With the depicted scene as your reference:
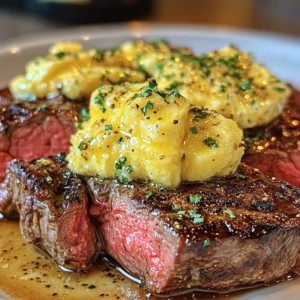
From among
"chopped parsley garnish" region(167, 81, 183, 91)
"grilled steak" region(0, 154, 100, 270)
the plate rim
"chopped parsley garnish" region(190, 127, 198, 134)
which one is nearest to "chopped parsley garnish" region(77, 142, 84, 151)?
"grilled steak" region(0, 154, 100, 270)

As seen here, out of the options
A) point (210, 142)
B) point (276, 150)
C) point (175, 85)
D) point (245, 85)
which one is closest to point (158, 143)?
point (210, 142)

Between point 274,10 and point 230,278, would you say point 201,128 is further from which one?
point 274,10

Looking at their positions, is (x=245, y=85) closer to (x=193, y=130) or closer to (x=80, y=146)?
(x=193, y=130)

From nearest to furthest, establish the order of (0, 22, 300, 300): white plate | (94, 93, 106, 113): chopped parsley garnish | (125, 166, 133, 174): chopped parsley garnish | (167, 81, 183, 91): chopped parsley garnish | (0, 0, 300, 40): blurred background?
(125, 166, 133, 174): chopped parsley garnish, (94, 93, 106, 113): chopped parsley garnish, (167, 81, 183, 91): chopped parsley garnish, (0, 22, 300, 300): white plate, (0, 0, 300, 40): blurred background

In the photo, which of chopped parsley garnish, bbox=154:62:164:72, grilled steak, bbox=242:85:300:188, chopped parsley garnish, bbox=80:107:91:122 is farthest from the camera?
chopped parsley garnish, bbox=154:62:164:72

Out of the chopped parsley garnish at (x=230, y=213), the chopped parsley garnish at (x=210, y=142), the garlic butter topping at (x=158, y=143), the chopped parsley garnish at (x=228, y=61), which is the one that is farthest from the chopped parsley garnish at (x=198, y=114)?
the chopped parsley garnish at (x=228, y=61)

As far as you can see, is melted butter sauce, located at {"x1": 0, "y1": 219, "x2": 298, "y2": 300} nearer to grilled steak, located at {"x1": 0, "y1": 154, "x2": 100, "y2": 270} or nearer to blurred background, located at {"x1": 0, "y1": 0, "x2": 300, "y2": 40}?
grilled steak, located at {"x1": 0, "y1": 154, "x2": 100, "y2": 270}

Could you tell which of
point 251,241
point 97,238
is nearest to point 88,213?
point 97,238
